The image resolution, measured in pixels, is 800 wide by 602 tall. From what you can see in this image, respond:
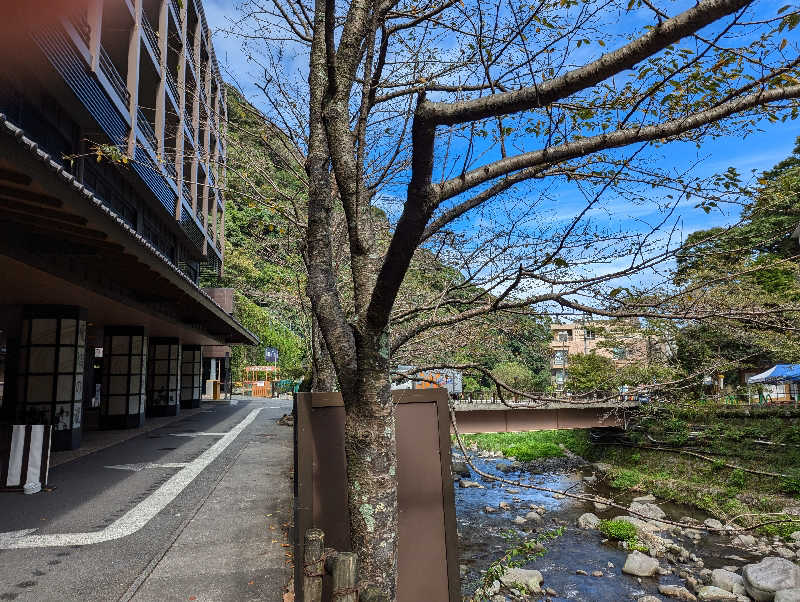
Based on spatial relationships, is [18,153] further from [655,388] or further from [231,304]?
[231,304]

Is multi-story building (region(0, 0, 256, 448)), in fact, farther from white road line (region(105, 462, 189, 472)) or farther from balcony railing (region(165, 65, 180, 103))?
white road line (region(105, 462, 189, 472))

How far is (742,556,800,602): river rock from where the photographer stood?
10.1m

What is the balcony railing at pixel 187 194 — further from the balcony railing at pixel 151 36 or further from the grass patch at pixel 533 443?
the grass patch at pixel 533 443

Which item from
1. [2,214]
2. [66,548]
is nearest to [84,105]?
[2,214]

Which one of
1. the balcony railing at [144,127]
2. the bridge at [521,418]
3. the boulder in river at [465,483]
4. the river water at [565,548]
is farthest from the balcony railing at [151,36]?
the boulder in river at [465,483]

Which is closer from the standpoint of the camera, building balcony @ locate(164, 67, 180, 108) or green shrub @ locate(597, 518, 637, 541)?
green shrub @ locate(597, 518, 637, 541)

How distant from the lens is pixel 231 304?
29.0 metres

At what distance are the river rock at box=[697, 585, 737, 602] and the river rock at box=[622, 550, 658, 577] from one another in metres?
1.09

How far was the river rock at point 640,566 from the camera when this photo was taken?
11.4 meters

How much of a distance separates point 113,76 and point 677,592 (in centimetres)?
1940

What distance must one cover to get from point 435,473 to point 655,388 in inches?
68.3

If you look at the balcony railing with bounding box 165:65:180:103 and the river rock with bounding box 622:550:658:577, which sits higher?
the balcony railing with bounding box 165:65:180:103

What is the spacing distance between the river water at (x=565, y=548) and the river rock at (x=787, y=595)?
1.82 metres

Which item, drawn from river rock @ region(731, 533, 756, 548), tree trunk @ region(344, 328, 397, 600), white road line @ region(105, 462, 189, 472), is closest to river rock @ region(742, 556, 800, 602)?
river rock @ region(731, 533, 756, 548)
